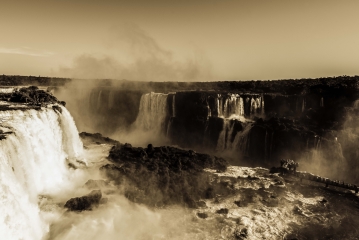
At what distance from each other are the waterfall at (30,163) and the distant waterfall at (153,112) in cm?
1325

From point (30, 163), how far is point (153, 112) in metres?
20.4

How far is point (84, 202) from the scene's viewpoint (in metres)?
14.5

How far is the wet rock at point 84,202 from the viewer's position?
46.4 feet

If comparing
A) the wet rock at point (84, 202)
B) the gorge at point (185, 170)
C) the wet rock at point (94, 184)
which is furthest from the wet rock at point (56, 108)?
the wet rock at point (84, 202)

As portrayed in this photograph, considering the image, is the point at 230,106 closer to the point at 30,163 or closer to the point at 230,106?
the point at 230,106

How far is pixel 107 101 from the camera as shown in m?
38.2

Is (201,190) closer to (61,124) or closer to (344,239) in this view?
(344,239)

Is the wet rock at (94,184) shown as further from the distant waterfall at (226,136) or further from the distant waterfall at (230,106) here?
the distant waterfall at (230,106)

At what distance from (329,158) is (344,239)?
40.6ft

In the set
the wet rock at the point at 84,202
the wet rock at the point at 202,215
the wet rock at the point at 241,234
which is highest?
the wet rock at the point at 84,202

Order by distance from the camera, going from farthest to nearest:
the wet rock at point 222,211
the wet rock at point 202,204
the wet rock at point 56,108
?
the wet rock at point 56,108, the wet rock at point 202,204, the wet rock at point 222,211

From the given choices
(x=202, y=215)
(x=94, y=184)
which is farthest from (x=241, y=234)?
→ (x=94, y=184)

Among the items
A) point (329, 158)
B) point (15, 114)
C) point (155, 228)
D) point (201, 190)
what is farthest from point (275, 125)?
point (15, 114)

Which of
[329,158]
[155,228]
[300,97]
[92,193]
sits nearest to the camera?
[155,228]
